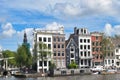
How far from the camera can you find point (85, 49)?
108875 mm

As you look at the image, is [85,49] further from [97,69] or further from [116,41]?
[116,41]

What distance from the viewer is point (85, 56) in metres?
109

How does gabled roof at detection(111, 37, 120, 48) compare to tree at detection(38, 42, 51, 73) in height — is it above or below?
above

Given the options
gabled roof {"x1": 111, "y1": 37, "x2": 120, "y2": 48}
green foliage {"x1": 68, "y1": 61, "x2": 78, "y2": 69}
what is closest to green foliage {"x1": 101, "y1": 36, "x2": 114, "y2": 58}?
gabled roof {"x1": 111, "y1": 37, "x2": 120, "y2": 48}

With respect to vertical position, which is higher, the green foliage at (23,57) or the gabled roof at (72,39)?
the gabled roof at (72,39)

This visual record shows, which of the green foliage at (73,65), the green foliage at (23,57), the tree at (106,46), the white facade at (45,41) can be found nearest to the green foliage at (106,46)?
the tree at (106,46)

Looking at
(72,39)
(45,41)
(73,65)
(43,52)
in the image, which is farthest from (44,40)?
(73,65)

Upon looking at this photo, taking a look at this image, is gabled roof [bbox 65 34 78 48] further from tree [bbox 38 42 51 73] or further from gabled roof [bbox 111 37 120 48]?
gabled roof [bbox 111 37 120 48]

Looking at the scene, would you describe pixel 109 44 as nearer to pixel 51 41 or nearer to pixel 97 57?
pixel 97 57

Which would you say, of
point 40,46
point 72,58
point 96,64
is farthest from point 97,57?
point 40,46

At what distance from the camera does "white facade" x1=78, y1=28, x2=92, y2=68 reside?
108375mm

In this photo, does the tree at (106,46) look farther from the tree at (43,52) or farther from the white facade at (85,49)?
the tree at (43,52)

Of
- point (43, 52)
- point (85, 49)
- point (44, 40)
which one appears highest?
point (44, 40)

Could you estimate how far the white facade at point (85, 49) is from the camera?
356 feet
